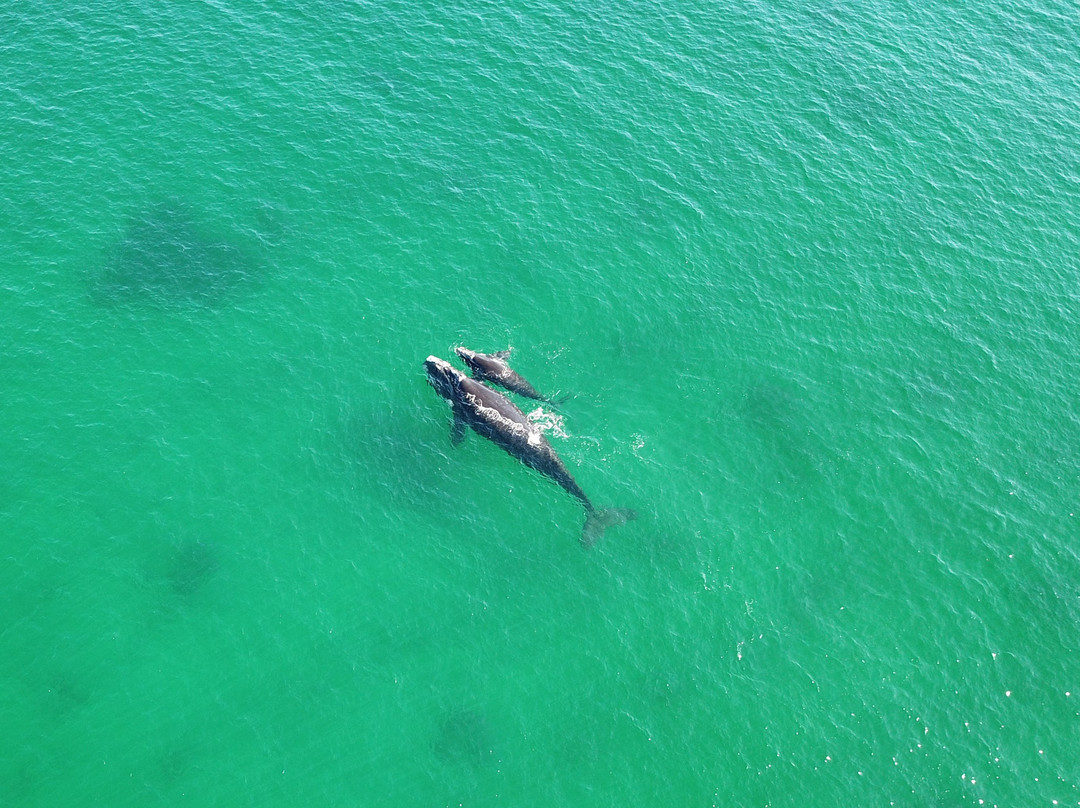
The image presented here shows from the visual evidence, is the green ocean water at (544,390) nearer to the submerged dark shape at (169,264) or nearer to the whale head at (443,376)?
the submerged dark shape at (169,264)

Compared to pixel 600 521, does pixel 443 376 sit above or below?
above

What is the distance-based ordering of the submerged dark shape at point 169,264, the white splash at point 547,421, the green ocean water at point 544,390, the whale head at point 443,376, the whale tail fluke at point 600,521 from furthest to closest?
the submerged dark shape at point 169,264 → the whale head at point 443,376 → the white splash at point 547,421 → the whale tail fluke at point 600,521 → the green ocean water at point 544,390

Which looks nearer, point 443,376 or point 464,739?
point 464,739

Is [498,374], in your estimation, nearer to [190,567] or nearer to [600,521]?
[600,521]

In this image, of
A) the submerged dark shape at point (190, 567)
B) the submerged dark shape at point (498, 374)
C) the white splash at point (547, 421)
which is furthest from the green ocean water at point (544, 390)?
the submerged dark shape at point (498, 374)

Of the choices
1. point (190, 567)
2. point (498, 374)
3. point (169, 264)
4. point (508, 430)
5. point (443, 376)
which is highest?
point (498, 374)

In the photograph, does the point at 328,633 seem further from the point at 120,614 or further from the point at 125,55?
the point at 125,55

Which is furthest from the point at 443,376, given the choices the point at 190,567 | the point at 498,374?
the point at 190,567
